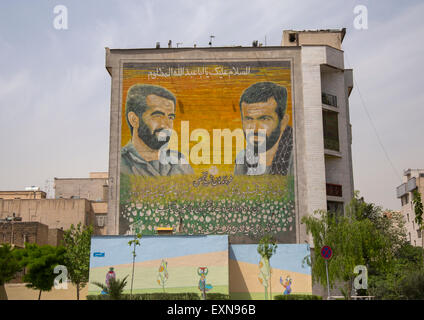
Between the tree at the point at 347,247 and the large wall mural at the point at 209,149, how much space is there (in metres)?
4.33

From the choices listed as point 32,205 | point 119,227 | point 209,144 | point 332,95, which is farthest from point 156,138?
point 32,205

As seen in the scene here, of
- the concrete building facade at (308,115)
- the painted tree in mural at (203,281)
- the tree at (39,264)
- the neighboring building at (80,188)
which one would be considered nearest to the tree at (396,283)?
the concrete building facade at (308,115)

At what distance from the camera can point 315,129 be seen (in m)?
38.7

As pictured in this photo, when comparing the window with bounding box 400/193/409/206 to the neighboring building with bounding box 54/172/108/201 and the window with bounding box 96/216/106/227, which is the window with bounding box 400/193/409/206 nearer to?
the neighboring building with bounding box 54/172/108/201

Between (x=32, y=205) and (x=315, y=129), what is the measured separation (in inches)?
1108

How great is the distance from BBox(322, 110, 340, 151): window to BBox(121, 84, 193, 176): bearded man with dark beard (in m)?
10.6

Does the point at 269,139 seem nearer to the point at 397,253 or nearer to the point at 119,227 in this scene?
the point at 119,227

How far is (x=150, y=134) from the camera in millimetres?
38344

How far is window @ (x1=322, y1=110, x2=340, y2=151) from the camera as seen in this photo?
39906 mm

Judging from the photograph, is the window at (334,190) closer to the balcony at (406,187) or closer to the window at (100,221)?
the window at (100,221)

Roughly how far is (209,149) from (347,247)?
39.4 ft

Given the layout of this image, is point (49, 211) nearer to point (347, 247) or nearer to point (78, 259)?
point (78, 259)

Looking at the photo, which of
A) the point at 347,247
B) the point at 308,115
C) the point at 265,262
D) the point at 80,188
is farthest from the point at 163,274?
the point at 80,188

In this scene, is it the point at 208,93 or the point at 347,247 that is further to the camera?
the point at 208,93
